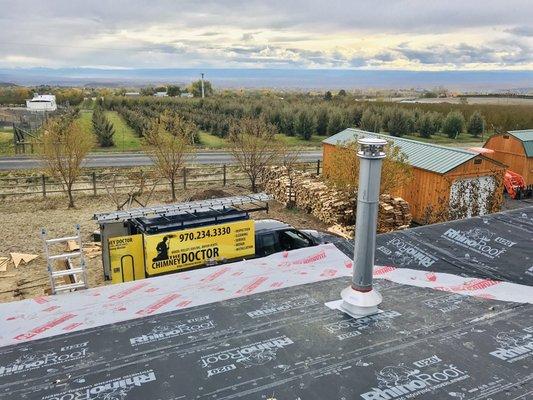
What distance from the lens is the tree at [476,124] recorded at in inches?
2111

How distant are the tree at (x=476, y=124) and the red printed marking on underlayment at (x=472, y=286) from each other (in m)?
50.1

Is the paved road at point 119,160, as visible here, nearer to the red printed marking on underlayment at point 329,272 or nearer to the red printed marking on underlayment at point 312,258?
the red printed marking on underlayment at point 312,258

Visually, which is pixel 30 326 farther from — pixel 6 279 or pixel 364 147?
pixel 6 279

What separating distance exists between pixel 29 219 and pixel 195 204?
34.9 ft

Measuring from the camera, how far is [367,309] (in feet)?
22.2

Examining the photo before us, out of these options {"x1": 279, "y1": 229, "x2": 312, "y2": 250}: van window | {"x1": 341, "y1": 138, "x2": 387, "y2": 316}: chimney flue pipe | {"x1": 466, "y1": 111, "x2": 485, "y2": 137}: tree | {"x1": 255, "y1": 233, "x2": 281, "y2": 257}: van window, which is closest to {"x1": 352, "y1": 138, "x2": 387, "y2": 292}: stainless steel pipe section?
{"x1": 341, "y1": 138, "x2": 387, "y2": 316}: chimney flue pipe

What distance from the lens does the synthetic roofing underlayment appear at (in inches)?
200

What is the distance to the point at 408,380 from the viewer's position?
515 centimetres

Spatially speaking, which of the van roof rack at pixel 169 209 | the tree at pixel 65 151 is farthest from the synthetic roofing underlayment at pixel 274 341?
the tree at pixel 65 151

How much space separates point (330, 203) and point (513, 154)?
1335 centimetres

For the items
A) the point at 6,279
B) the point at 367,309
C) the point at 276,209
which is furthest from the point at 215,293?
the point at 276,209

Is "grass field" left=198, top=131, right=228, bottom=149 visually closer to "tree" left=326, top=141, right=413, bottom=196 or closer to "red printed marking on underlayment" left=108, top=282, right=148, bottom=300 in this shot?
"tree" left=326, top=141, right=413, bottom=196

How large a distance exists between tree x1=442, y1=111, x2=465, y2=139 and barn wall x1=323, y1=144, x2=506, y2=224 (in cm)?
3414

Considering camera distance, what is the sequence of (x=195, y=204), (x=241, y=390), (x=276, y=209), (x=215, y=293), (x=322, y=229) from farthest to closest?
1. (x=276, y=209)
2. (x=322, y=229)
3. (x=195, y=204)
4. (x=215, y=293)
5. (x=241, y=390)
